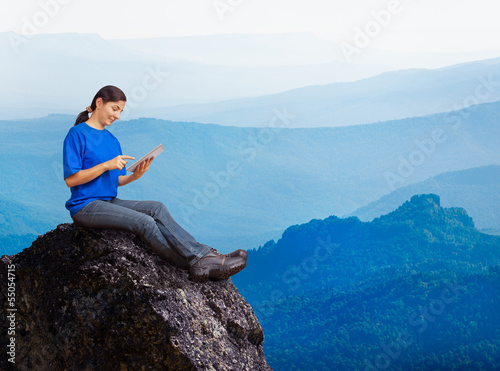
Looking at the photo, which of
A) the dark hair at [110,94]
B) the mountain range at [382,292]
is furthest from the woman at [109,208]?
the mountain range at [382,292]

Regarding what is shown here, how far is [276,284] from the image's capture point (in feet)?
47.5

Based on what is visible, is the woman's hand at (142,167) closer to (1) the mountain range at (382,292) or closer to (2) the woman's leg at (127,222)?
(2) the woman's leg at (127,222)

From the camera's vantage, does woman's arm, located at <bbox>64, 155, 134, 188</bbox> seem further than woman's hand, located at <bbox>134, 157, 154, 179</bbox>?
No

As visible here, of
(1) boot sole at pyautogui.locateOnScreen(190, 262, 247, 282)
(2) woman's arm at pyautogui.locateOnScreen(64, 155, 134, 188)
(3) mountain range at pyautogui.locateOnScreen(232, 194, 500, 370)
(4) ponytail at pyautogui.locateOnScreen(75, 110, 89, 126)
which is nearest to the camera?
(2) woman's arm at pyautogui.locateOnScreen(64, 155, 134, 188)

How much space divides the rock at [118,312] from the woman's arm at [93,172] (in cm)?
33

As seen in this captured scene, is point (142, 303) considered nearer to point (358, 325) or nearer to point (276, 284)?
point (358, 325)

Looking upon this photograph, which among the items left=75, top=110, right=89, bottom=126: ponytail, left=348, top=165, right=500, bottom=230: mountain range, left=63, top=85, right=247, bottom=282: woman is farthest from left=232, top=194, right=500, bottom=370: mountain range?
A: left=75, top=110, right=89, bottom=126: ponytail

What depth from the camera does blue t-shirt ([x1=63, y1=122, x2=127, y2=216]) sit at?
348cm

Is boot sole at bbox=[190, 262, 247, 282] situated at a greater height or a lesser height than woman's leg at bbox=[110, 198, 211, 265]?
lesser

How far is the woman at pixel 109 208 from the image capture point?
11.5 feet

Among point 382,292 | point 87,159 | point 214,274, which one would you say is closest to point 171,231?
point 214,274

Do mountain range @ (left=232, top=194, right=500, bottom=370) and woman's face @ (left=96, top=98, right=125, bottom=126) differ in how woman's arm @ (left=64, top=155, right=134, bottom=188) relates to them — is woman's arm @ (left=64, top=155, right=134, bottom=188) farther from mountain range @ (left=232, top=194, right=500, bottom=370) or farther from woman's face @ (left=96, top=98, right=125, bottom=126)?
mountain range @ (left=232, top=194, right=500, bottom=370)

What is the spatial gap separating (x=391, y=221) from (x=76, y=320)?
41.6ft

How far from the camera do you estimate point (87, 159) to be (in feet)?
11.6
